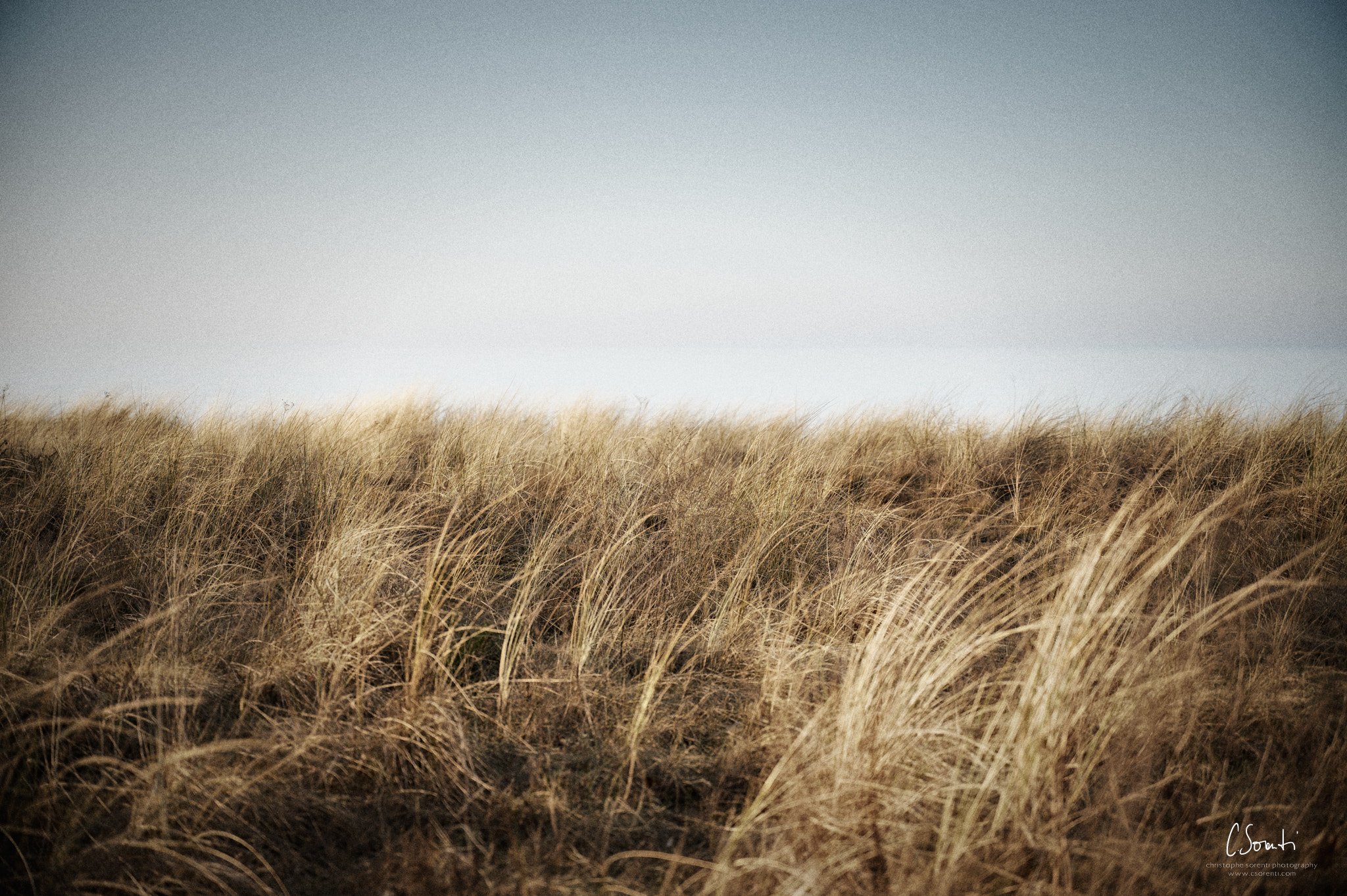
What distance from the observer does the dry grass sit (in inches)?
50.3

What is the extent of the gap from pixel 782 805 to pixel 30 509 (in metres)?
4.05

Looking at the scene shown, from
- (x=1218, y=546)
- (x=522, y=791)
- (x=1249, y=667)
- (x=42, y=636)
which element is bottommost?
(x=522, y=791)

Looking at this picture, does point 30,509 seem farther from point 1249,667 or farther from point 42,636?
point 1249,667

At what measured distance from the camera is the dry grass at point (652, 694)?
4.19 feet

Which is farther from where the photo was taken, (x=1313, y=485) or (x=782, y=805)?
(x=1313, y=485)

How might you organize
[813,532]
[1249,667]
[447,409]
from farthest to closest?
[447,409]
[813,532]
[1249,667]

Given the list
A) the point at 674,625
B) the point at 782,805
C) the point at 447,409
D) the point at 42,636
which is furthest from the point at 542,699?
the point at 447,409

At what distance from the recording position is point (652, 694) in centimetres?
179

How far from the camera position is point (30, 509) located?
3152mm
